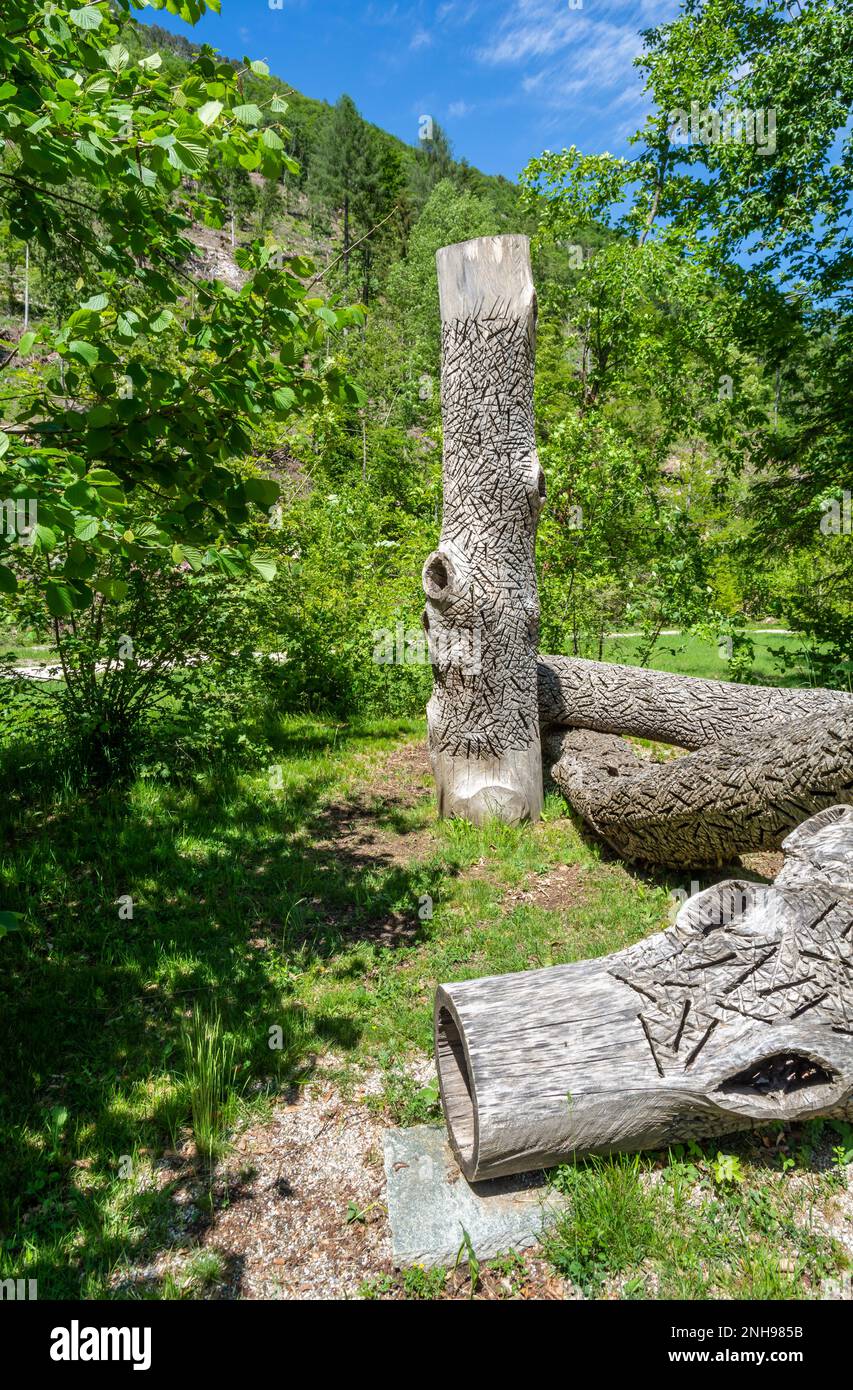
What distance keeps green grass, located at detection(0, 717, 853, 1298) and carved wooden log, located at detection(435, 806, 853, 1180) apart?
27 cm

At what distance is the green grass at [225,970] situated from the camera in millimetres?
2342

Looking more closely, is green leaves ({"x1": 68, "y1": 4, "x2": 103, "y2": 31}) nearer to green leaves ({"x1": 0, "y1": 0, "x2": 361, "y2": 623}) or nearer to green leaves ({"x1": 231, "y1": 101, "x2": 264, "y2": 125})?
green leaves ({"x1": 0, "y1": 0, "x2": 361, "y2": 623})

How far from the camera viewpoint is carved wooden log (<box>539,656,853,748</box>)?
5.49 m

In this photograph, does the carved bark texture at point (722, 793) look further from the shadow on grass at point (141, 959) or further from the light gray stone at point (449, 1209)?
the light gray stone at point (449, 1209)

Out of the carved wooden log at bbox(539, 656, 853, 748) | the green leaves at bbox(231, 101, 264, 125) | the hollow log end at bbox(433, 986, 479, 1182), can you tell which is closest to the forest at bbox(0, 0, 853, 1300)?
the green leaves at bbox(231, 101, 264, 125)

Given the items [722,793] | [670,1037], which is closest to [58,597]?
[670,1037]

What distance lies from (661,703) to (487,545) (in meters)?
2.12

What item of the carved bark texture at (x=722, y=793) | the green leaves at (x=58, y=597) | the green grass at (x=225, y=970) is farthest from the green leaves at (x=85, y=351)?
the carved bark texture at (x=722, y=793)

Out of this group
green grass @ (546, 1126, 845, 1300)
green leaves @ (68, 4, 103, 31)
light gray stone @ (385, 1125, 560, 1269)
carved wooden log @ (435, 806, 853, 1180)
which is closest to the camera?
green leaves @ (68, 4, 103, 31)

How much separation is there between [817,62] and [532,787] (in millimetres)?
10591

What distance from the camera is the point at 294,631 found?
8.50m

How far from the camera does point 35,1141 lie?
2695mm
